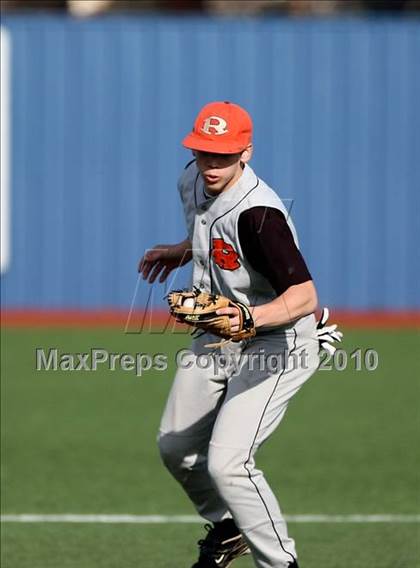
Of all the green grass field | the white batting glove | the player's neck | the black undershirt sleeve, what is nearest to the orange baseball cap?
the player's neck

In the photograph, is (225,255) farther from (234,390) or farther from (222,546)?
(222,546)

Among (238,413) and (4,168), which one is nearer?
(238,413)

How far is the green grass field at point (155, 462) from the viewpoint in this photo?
6621 mm

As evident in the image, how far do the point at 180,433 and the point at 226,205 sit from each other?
43.7 inches

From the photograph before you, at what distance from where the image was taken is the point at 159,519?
728 centimetres

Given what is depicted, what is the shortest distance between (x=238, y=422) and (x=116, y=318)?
10.9 m

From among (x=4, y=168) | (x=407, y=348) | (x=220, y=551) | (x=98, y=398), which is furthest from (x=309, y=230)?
(x=220, y=551)

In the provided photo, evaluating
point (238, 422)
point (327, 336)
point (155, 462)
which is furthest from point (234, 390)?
point (155, 462)

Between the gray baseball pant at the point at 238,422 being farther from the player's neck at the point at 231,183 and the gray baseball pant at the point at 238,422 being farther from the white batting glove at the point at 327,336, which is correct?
the player's neck at the point at 231,183

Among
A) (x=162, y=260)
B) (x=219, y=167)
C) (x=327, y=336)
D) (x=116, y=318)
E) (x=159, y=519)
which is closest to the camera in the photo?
(x=219, y=167)

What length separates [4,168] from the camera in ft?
53.2

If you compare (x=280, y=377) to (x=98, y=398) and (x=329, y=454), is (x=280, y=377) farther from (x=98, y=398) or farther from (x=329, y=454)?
(x=98, y=398)

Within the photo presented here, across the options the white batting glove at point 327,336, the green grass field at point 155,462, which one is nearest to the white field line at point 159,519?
the green grass field at point 155,462

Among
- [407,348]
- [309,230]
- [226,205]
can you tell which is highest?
[226,205]
